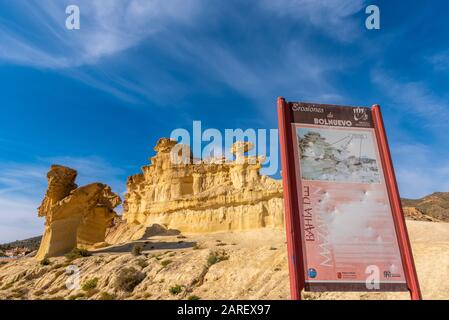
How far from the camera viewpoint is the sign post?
5312 mm

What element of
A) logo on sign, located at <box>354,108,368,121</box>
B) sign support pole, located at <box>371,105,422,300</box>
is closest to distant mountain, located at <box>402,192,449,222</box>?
sign support pole, located at <box>371,105,422,300</box>

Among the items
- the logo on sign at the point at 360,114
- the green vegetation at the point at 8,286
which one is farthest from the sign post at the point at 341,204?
the green vegetation at the point at 8,286

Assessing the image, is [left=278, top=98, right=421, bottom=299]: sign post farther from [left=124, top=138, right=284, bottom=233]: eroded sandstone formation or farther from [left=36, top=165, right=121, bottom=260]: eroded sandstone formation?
[left=124, top=138, right=284, bottom=233]: eroded sandstone formation

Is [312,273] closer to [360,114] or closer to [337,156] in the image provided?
[337,156]

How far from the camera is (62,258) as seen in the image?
1111 inches

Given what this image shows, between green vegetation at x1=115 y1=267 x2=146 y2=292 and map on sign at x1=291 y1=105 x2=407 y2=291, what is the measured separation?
655 inches

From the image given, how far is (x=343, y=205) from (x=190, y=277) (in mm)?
15004

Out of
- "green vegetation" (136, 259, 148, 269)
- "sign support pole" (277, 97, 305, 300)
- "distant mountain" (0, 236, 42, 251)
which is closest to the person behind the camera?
"sign support pole" (277, 97, 305, 300)

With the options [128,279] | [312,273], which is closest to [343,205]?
[312,273]

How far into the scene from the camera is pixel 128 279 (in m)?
19.9
